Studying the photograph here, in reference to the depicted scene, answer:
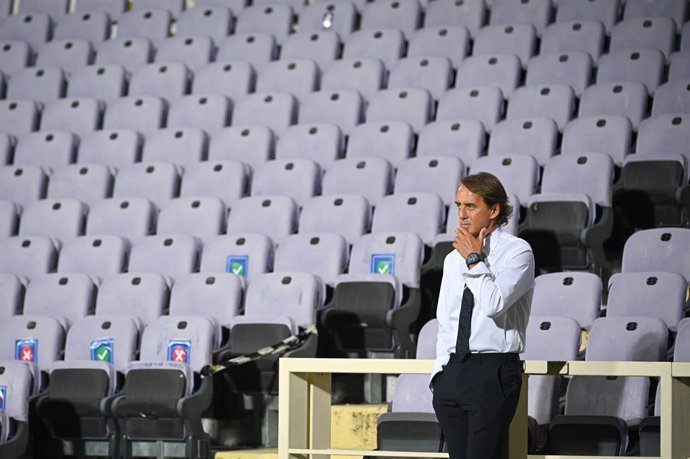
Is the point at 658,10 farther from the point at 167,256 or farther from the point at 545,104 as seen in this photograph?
the point at 167,256

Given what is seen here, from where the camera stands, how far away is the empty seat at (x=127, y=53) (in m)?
A: 7.82

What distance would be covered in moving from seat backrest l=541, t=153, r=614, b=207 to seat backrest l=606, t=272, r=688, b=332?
0.83 m

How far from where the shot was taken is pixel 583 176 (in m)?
5.45

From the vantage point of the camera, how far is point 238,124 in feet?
22.6

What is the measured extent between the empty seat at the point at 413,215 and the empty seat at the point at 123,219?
1326 millimetres

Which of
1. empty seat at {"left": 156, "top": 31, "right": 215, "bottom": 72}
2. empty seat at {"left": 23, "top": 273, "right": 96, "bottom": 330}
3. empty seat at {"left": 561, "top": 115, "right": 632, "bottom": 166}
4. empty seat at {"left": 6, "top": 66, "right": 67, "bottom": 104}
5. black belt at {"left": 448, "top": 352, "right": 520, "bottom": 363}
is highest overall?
empty seat at {"left": 156, "top": 31, "right": 215, "bottom": 72}

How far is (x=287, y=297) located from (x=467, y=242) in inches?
98.9

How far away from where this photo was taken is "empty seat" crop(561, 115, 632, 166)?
568cm

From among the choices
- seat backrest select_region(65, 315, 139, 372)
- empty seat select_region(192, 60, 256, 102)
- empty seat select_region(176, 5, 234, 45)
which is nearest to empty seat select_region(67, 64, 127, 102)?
empty seat select_region(192, 60, 256, 102)

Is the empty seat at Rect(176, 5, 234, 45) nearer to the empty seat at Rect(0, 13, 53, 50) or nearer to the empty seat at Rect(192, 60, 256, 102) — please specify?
the empty seat at Rect(192, 60, 256, 102)

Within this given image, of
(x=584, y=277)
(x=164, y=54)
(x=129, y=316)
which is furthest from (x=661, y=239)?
(x=164, y=54)

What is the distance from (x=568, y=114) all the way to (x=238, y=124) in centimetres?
197

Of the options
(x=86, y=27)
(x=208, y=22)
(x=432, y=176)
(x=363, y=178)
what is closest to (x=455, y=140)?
(x=432, y=176)

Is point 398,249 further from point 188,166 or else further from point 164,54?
point 164,54
